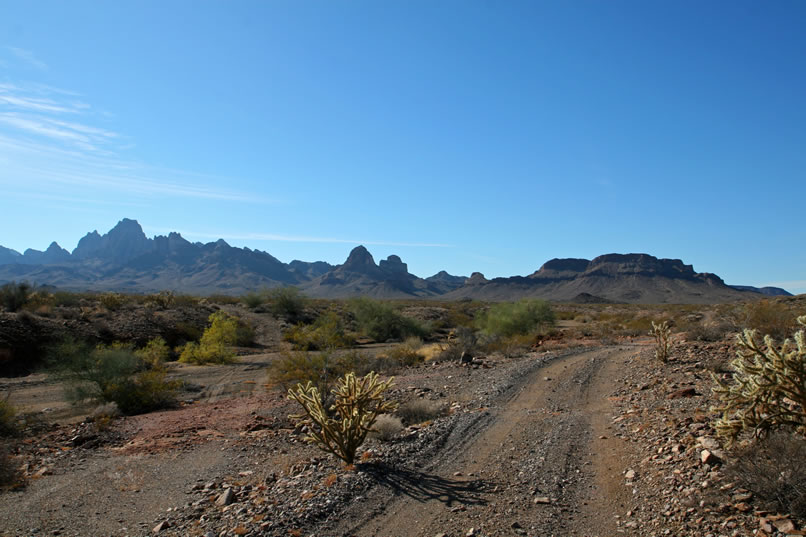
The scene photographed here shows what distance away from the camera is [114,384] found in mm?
15820

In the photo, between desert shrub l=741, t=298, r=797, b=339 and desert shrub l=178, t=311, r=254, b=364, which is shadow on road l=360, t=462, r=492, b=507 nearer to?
desert shrub l=741, t=298, r=797, b=339

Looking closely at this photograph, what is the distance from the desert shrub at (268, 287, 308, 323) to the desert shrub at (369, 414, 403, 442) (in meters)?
37.3

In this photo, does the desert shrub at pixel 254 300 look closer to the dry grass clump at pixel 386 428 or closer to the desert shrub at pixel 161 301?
the desert shrub at pixel 161 301

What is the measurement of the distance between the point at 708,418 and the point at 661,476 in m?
2.46

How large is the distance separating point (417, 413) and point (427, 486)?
4401 millimetres

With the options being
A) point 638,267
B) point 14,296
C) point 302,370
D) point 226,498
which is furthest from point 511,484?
point 638,267

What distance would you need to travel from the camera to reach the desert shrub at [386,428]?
→ 968cm

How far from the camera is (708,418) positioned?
27.6ft

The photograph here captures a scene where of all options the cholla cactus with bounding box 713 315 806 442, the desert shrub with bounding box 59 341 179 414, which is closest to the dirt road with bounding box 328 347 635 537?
the cholla cactus with bounding box 713 315 806 442

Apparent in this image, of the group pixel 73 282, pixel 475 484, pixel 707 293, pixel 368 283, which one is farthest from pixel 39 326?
pixel 73 282

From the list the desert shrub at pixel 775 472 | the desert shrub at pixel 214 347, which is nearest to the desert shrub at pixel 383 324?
the desert shrub at pixel 214 347

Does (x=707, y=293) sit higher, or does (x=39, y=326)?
(x=707, y=293)

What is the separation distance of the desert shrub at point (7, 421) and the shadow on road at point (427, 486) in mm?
10190

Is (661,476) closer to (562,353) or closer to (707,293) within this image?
(562,353)
